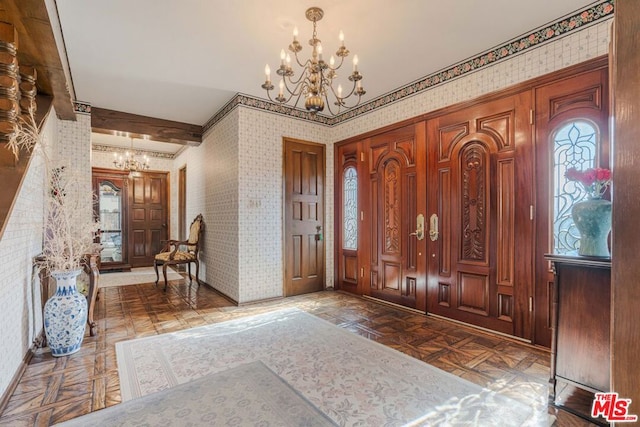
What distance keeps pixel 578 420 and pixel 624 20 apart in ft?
6.75

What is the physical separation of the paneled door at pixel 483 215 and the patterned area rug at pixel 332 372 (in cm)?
116

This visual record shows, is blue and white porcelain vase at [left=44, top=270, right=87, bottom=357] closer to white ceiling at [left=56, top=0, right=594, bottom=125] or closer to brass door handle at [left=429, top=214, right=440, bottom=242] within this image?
white ceiling at [left=56, top=0, right=594, bottom=125]

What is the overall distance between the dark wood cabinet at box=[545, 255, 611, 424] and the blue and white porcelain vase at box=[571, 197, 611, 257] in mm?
131

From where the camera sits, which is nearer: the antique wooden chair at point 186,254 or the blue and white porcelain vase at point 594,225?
the blue and white porcelain vase at point 594,225

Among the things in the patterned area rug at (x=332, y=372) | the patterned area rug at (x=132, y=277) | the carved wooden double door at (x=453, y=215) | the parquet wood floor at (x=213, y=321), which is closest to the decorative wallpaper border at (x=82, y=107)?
the parquet wood floor at (x=213, y=321)

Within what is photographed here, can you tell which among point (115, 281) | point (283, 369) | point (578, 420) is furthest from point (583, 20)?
point (115, 281)

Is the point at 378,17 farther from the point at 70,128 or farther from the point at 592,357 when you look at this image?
the point at 70,128

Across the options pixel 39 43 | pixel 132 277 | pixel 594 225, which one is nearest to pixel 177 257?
pixel 132 277

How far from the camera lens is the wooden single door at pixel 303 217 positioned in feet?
15.0

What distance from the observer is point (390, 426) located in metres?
1.66

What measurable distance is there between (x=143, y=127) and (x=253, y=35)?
10.3 ft

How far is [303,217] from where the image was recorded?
15.5 feet

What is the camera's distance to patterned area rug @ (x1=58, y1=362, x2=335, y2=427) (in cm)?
170

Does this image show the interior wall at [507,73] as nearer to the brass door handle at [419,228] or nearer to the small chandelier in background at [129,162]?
the brass door handle at [419,228]
